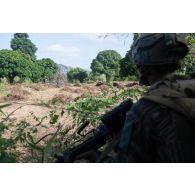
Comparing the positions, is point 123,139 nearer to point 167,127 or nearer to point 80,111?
point 167,127

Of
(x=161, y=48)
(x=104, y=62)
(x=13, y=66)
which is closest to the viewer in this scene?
(x=161, y=48)

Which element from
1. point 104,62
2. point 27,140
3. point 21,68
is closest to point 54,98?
point 27,140

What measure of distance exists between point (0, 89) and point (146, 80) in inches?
678

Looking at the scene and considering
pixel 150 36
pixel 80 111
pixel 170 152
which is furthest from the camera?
pixel 80 111

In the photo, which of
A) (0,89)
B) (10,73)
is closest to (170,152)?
(0,89)

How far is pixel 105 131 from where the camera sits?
5.46 feet

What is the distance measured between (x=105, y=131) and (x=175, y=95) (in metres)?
0.39

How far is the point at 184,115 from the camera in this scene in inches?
53.8

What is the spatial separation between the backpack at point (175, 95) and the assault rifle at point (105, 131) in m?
0.18

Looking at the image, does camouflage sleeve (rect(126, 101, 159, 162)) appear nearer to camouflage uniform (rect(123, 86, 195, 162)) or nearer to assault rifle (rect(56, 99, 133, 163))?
camouflage uniform (rect(123, 86, 195, 162))

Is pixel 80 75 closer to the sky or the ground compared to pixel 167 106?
closer to the ground

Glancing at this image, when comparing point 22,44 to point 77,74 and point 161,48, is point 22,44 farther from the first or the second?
point 161,48

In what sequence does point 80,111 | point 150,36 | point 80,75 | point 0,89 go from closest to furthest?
point 150,36 < point 80,111 < point 0,89 < point 80,75

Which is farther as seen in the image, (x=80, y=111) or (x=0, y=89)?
(x=0, y=89)
